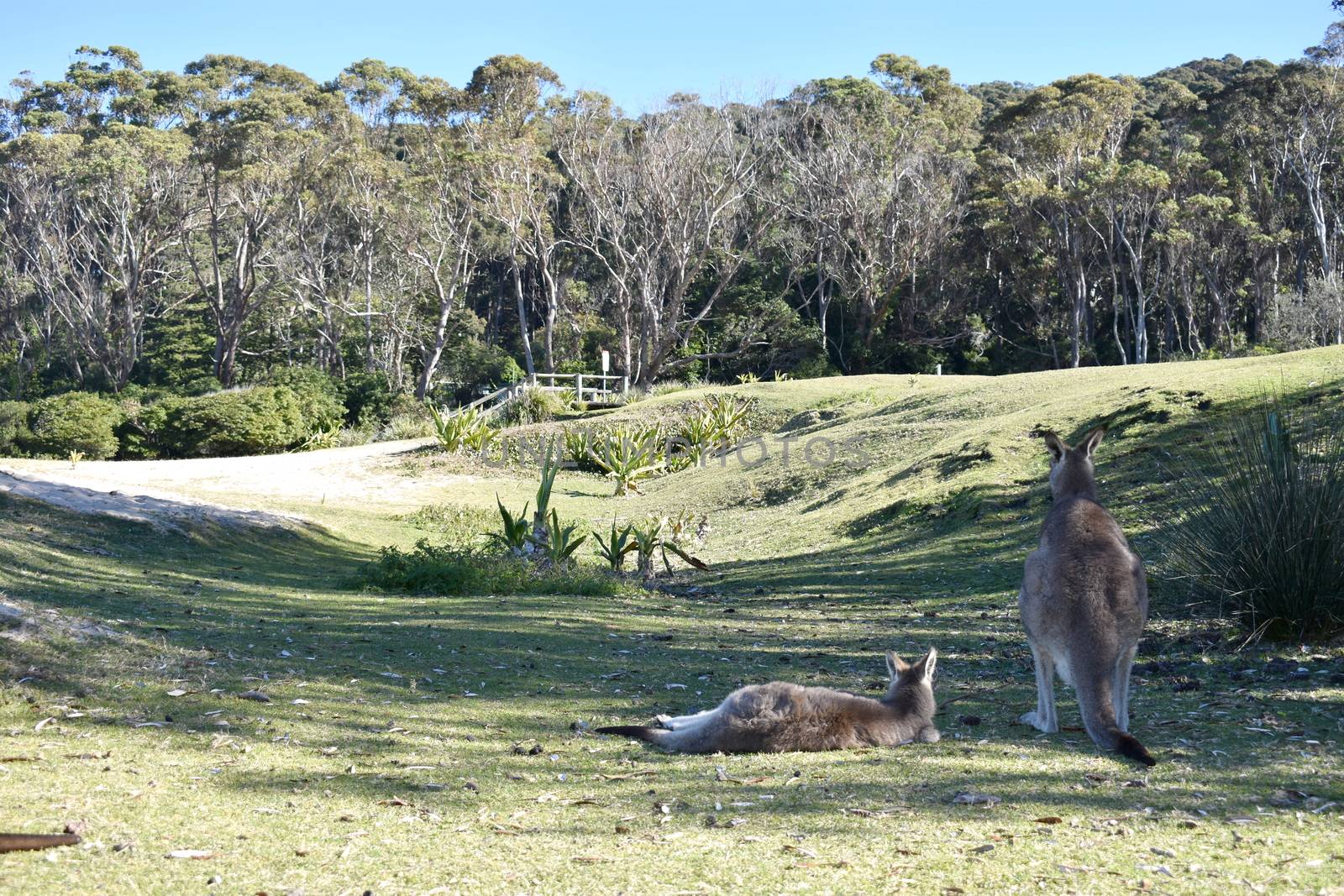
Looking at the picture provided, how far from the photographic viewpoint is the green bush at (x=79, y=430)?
104ft

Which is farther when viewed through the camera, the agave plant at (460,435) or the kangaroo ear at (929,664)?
the agave plant at (460,435)

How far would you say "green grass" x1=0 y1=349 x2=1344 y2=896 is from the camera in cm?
351

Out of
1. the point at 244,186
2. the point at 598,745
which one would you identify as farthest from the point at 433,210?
the point at 598,745

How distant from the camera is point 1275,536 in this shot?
22.6 ft

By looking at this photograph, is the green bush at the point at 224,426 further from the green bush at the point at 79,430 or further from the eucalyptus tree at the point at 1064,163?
the eucalyptus tree at the point at 1064,163

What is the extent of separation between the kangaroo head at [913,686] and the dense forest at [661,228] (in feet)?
119

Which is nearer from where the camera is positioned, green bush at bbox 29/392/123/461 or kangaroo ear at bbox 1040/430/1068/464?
kangaroo ear at bbox 1040/430/1068/464

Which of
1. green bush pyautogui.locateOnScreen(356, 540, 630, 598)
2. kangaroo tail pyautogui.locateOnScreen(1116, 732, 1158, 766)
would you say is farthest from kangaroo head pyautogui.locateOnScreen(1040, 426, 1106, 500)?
green bush pyautogui.locateOnScreen(356, 540, 630, 598)

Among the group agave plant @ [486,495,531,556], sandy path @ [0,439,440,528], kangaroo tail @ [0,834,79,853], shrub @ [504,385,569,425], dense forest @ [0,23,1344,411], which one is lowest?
kangaroo tail @ [0,834,79,853]

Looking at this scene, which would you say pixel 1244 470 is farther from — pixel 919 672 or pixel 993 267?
pixel 993 267

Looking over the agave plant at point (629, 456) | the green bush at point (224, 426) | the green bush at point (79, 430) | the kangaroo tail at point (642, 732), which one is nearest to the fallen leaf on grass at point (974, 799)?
the kangaroo tail at point (642, 732)

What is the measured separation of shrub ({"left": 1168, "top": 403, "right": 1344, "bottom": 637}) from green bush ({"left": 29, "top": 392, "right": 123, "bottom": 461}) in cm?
3058

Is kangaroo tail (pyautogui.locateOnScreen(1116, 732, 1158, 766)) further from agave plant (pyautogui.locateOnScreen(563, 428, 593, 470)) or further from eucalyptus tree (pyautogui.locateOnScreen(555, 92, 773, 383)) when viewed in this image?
eucalyptus tree (pyautogui.locateOnScreen(555, 92, 773, 383))

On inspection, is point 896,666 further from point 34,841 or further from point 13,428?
point 13,428
